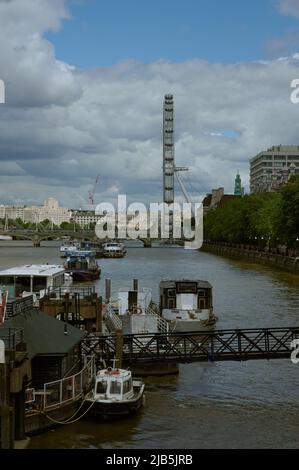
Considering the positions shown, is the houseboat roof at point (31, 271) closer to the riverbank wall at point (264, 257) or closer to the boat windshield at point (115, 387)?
the boat windshield at point (115, 387)

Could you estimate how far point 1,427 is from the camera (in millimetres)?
18719

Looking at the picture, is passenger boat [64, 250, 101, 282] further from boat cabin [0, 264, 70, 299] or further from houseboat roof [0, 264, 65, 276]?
boat cabin [0, 264, 70, 299]

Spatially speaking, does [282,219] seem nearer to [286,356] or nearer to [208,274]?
[208,274]

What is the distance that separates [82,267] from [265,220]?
44154 mm

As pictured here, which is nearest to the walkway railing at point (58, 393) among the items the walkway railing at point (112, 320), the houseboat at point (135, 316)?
the houseboat at point (135, 316)

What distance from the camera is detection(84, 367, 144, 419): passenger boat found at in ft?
80.8

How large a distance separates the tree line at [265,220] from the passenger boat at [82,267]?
27.2 metres

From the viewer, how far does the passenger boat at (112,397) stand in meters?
24.6

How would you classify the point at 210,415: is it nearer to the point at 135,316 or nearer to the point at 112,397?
the point at 112,397

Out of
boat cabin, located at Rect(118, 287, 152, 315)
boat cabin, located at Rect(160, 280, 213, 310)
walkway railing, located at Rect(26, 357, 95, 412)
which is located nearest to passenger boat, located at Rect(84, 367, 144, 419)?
walkway railing, located at Rect(26, 357, 95, 412)

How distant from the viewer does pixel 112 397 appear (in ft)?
82.2
